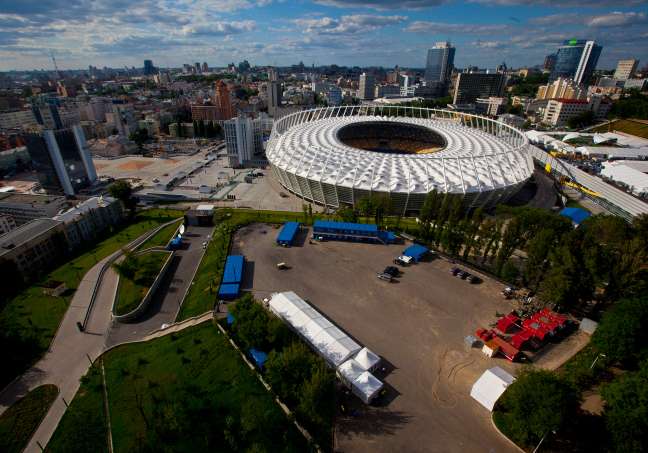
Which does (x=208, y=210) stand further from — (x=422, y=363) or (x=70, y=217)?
(x=422, y=363)

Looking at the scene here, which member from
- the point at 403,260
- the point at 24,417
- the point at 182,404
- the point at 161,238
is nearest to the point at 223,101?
the point at 161,238

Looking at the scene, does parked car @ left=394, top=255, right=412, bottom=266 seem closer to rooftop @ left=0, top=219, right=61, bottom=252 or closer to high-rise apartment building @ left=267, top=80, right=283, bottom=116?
rooftop @ left=0, top=219, right=61, bottom=252

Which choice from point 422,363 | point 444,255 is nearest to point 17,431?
point 422,363

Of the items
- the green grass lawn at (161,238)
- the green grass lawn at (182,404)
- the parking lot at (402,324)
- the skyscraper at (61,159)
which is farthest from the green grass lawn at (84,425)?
the skyscraper at (61,159)

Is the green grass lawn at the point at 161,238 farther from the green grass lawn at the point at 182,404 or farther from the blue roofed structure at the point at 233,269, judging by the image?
the green grass lawn at the point at 182,404

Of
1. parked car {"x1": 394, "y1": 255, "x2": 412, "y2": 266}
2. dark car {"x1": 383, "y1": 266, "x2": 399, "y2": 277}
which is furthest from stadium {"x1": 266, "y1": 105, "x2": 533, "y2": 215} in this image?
dark car {"x1": 383, "y1": 266, "x2": 399, "y2": 277}
